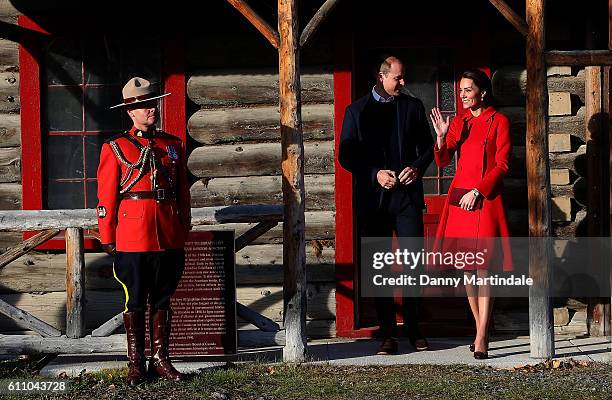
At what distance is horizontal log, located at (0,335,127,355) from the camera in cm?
819

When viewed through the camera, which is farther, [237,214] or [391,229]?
[237,214]

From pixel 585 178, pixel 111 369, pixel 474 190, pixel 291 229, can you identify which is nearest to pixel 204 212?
pixel 291 229

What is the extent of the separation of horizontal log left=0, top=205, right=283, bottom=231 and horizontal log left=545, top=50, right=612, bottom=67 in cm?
237

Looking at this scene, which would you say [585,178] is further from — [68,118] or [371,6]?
[68,118]

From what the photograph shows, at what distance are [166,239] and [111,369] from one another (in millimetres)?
1239

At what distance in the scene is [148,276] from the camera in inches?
287

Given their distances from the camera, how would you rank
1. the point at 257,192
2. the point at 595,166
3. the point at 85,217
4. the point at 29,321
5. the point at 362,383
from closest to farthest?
the point at 362,383
the point at 85,217
the point at 29,321
the point at 595,166
the point at 257,192

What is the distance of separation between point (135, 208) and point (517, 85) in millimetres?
3726

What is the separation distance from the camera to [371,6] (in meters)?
9.28

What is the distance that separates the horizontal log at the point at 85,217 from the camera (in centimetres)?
820

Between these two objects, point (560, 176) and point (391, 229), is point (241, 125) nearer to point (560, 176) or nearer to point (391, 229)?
point (391, 229)

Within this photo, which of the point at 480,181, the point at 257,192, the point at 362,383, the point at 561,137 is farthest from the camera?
the point at 257,192

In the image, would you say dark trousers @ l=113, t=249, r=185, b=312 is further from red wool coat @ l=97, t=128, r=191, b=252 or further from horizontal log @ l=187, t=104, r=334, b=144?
horizontal log @ l=187, t=104, r=334, b=144

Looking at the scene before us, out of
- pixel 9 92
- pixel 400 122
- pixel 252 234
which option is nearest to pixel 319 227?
pixel 252 234
